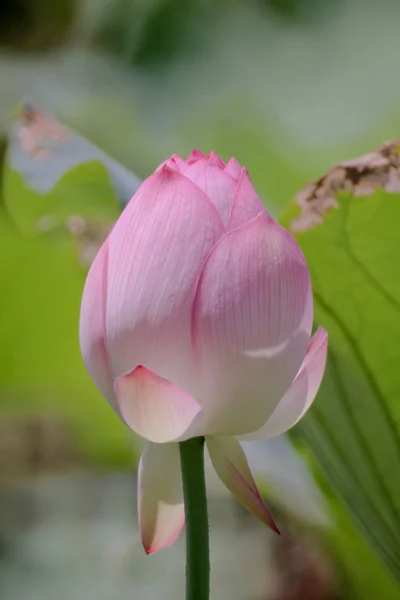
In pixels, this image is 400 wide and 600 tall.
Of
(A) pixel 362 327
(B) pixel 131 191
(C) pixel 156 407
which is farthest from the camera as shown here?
(B) pixel 131 191

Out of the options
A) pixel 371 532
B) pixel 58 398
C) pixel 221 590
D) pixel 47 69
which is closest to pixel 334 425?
pixel 371 532

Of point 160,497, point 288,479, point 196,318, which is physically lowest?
point 288,479

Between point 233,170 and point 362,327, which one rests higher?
point 233,170

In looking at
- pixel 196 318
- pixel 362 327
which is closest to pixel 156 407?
pixel 196 318

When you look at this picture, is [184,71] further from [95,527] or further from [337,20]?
[95,527]

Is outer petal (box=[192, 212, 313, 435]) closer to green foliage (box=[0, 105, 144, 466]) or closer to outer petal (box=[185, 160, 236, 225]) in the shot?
outer petal (box=[185, 160, 236, 225])

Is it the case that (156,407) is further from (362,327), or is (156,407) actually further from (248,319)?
(362,327)

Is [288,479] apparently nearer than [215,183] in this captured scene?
No

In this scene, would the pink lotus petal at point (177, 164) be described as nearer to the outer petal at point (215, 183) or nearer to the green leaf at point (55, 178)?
the outer petal at point (215, 183)
